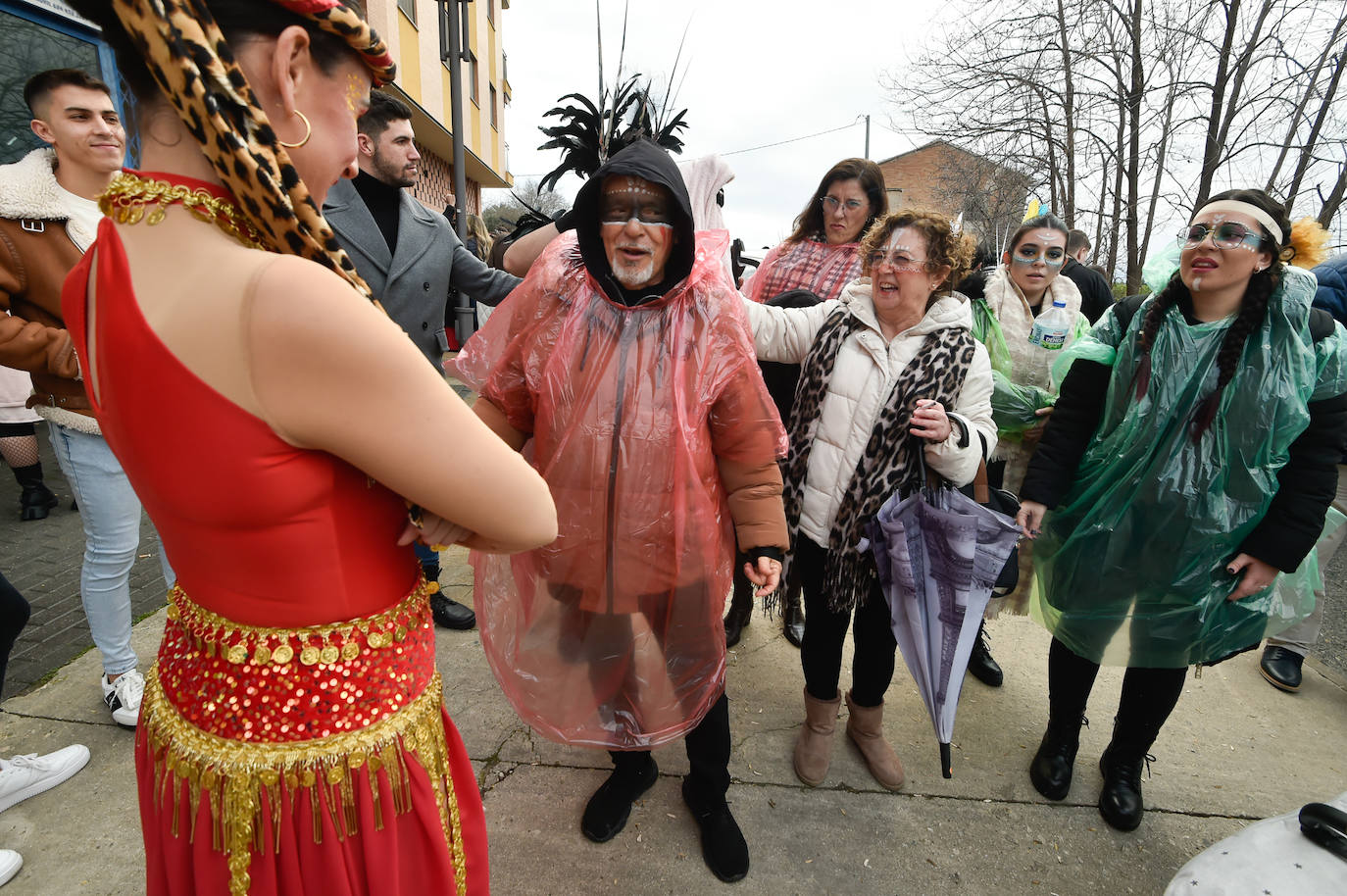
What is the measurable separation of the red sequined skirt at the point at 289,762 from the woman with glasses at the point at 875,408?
57.7 inches

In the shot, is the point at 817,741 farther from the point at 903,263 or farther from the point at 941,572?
the point at 903,263

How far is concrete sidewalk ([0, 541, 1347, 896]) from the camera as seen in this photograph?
1.97 metres

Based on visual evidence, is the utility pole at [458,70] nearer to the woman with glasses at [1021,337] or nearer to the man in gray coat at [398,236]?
the man in gray coat at [398,236]

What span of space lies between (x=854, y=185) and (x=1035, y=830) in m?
2.59

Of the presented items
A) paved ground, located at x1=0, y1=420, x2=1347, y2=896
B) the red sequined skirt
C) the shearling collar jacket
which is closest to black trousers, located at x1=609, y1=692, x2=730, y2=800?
paved ground, located at x1=0, y1=420, x2=1347, y2=896

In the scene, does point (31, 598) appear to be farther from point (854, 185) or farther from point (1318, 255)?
point (1318, 255)

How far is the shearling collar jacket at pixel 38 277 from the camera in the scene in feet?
6.56

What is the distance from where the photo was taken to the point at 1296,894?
1209mm

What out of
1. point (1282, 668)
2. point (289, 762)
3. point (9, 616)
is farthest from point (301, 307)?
point (1282, 668)

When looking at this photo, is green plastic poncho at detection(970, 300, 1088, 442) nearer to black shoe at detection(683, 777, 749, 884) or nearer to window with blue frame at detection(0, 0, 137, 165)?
black shoe at detection(683, 777, 749, 884)

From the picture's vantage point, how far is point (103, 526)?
2279 mm

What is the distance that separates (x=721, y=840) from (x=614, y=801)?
36 cm

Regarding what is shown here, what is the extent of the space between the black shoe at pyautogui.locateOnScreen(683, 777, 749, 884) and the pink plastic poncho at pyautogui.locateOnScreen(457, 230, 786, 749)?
340mm

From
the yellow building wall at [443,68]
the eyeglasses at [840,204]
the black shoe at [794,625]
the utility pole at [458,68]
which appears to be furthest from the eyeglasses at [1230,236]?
the yellow building wall at [443,68]
